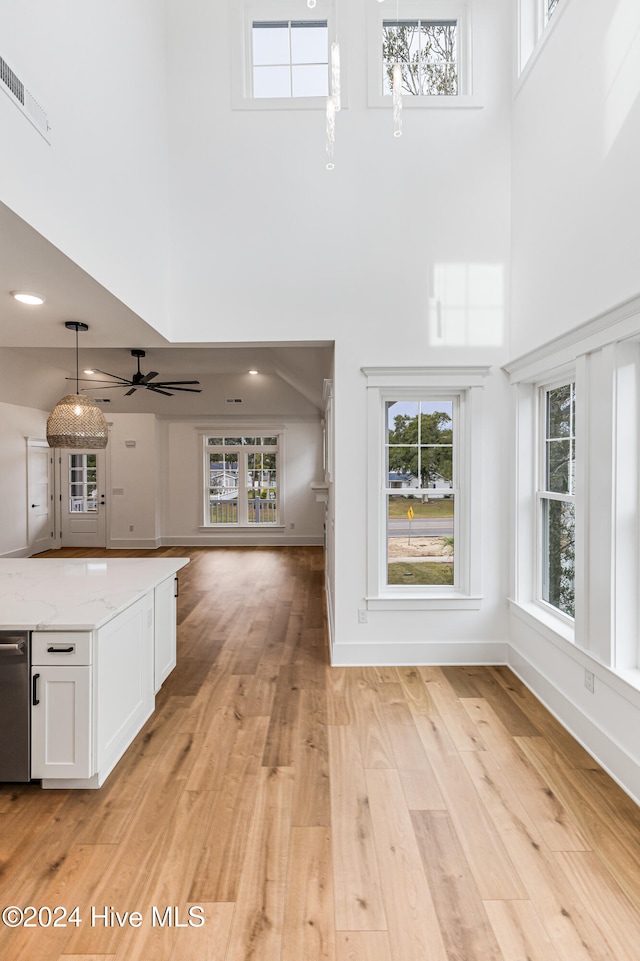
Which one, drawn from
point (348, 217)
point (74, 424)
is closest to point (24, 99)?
point (74, 424)

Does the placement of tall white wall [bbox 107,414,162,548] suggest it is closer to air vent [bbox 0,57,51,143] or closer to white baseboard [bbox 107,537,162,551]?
white baseboard [bbox 107,537,162,551]

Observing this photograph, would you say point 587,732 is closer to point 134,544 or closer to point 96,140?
point 96,140

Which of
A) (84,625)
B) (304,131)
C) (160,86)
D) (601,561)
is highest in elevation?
(160,86)

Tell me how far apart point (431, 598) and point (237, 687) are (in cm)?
156

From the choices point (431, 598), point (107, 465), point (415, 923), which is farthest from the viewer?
point (107, 465)

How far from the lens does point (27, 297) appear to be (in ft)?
10.5

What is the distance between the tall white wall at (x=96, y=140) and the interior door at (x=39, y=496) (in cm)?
678

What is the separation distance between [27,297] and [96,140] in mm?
1014

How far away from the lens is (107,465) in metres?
9.91

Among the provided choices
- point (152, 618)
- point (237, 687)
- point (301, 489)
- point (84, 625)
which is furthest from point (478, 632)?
point (301, 489)

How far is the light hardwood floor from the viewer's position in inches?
66.2

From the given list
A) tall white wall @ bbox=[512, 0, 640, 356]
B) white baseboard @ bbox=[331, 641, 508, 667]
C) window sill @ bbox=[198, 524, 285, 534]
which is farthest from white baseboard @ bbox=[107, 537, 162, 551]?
tall white wall @ bbox=[512, 0, 640, 356]

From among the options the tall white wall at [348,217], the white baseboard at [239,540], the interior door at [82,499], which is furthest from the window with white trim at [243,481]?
the tall white wall at [348,217]

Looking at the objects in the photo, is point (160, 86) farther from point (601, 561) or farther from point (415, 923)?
point (415, 923)
